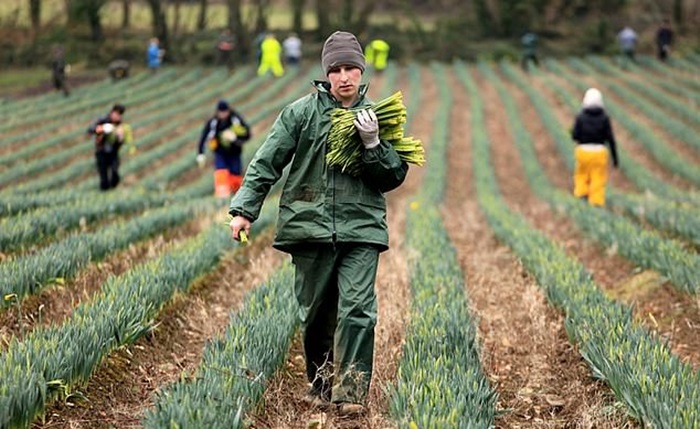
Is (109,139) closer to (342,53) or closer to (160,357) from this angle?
(160,357)

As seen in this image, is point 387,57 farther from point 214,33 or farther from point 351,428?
point 351,428

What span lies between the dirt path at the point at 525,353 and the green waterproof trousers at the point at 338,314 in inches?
26.2

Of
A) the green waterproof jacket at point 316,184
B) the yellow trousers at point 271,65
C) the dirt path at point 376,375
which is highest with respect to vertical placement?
the green waterproof jacket at point 316,184

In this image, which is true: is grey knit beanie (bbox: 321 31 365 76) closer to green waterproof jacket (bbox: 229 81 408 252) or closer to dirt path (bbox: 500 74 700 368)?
green waterproof jacket (bbox: 229 81 408 252)

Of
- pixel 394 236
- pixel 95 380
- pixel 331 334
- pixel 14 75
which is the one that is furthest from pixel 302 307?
pixel 14 75

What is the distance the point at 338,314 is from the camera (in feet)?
12.3

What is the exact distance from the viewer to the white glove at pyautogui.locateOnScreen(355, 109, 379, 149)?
11.9ft

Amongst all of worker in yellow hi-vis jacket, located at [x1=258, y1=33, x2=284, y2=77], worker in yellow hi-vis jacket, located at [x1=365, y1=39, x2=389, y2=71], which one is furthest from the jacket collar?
worker in yellow hi-vis jacket, located at [x1=365, y1=39, x2=389, y2=71]

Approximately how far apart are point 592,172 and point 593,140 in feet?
1.54

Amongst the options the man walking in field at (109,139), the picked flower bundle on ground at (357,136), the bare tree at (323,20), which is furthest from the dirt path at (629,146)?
the picked flower bundle on ground at (357,136)

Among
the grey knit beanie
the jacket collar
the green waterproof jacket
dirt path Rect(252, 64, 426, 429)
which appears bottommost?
dirt path Rect(252, 64, 426, 429)

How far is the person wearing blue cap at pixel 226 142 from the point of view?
10.7 meters

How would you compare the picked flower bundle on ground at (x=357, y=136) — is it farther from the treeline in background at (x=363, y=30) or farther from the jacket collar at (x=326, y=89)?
the treeline in background at (x=363, y=30)

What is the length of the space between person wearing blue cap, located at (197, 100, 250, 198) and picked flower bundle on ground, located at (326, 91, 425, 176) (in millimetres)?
6989
